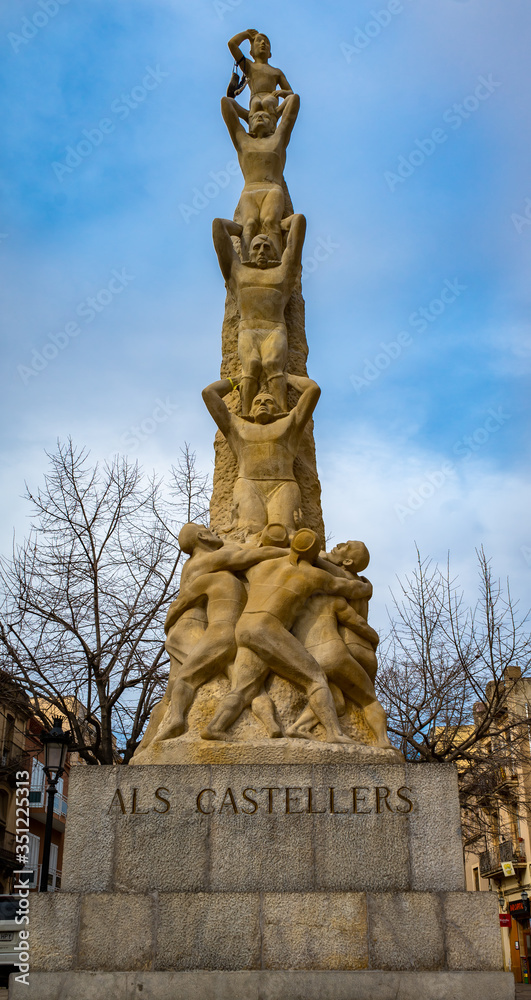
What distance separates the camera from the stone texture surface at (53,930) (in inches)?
225

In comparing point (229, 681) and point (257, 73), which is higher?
point (257, 73)

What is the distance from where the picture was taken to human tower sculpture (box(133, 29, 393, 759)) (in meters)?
6.93

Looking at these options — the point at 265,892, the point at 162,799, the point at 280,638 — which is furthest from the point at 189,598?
the point at 265,892

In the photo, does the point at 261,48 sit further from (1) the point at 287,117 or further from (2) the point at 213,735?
(2) the point at 213,735

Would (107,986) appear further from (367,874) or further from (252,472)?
(252,472)

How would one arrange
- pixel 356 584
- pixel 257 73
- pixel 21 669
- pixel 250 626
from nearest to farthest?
pixel 250 626 < pixel 356 584 < pixel 257 73 < pixel 21 669

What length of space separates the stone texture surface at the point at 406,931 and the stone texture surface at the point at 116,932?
4.55 ft

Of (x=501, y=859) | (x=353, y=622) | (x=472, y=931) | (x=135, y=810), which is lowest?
(x=472, y=931)

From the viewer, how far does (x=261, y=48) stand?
11477mm

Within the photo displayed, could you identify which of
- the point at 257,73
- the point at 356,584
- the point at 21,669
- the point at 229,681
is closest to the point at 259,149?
the point at 257,73

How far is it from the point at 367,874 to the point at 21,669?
35.5 ft

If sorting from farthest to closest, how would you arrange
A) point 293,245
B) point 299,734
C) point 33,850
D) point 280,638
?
point 33,850 < point 293,245 < point 280,638 < point 299,734

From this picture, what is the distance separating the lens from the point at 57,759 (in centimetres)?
1162

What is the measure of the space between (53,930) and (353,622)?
123 inches
